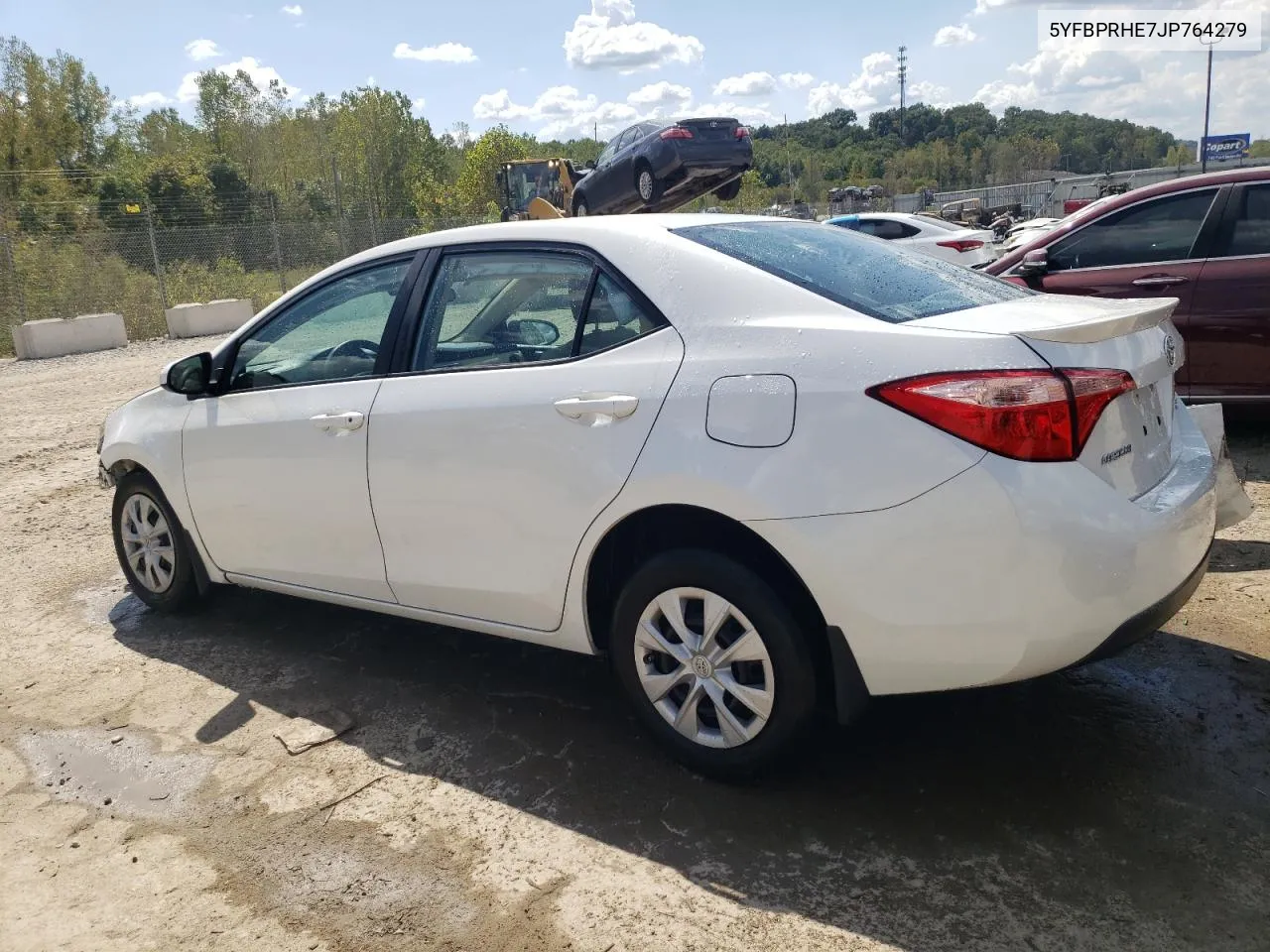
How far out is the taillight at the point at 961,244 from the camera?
13.8 meters

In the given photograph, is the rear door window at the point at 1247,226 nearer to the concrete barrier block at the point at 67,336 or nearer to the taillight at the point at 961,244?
the taillight at the point at 961,244

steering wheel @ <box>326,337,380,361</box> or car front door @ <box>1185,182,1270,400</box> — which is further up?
steering wheel @ <box>326,337,380,361</box>

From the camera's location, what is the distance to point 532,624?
3457mm

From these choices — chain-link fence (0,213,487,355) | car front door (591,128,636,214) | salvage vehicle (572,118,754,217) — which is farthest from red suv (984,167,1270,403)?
chain-link fence (0,213,487,355)

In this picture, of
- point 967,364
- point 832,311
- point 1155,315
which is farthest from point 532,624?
point 1155,315

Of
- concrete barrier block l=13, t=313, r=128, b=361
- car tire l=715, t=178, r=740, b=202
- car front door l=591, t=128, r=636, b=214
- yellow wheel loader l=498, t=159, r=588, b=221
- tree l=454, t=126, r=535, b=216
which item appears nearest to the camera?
car front door l=591, t=128, r=636, b=214

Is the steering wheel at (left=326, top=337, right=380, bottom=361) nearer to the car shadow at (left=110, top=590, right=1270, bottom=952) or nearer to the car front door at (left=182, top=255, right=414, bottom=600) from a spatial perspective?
the car front door at (left=182, top=255, right=414, bottom=600)

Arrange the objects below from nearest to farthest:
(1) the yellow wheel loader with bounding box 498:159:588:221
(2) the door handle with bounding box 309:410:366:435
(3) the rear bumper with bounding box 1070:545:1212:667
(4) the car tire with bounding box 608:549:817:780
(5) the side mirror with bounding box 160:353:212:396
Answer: (3) the rear bumper with bounding box 1070:545:1212:667
(4) the car tire with bounding box 608:549:817:780
(2) the door handle with bounding box 309:410:366:435
(5) the side mirror with bounding box 160:353:212:396
(1) the yellow wheel loader with bounding box 498:159:588:221

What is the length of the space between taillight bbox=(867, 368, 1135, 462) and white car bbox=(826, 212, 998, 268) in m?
11.0

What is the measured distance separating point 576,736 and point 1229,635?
2.49 metres

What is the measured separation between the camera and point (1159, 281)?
252 inches

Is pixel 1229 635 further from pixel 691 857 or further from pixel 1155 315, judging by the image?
pixel 691 857

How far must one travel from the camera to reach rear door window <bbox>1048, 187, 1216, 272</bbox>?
6.40m

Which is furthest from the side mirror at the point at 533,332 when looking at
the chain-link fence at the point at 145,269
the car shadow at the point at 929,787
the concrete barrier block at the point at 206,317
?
the chain-link fence at the point at 145,269
